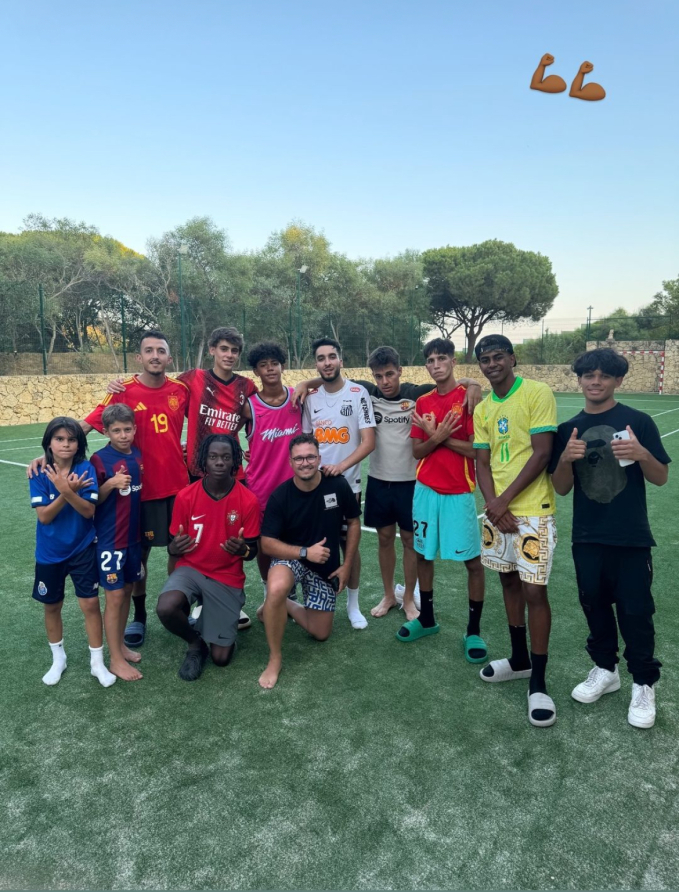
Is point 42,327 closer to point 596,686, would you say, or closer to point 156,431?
point 156,431

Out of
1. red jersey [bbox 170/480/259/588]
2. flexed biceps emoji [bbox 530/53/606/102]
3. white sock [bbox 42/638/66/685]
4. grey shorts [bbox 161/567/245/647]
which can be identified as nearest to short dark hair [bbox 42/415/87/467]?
red jersey [bbox 170/480/259/588]

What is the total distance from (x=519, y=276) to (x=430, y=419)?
37695 mm

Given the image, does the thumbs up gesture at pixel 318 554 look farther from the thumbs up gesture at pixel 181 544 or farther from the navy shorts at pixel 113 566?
the navy shorts at pixel 113 566

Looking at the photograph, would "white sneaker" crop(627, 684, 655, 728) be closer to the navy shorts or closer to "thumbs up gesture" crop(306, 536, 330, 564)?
"thumbs up gesture" crop(306, 536, 330, 564)

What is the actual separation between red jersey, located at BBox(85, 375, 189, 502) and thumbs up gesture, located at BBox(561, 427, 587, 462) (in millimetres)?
2438

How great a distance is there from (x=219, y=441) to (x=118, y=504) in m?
0.70

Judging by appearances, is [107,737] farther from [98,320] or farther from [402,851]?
[98,320]

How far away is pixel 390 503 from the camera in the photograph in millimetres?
4223

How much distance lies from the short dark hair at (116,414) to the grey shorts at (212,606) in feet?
3.28

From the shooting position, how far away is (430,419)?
378 centimetres

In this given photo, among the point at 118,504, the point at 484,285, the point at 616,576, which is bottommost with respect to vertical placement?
the point at 616,576

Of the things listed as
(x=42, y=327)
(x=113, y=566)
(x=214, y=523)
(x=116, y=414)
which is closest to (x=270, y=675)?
(x=214, y=523)

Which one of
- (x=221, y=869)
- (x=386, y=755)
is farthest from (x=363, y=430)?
(x=221, y=869)

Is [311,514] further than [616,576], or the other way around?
[311,514]
